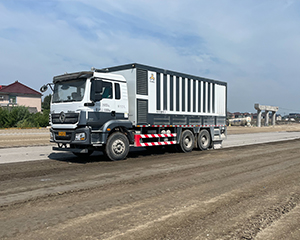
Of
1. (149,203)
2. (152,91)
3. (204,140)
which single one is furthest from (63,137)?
(204,140)

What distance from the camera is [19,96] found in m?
63.2

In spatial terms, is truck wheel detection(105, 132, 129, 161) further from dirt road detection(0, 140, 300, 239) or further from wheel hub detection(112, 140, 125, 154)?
dirt road detection(0, 140, 300, 239)

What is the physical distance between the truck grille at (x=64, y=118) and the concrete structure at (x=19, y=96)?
55.9 metres

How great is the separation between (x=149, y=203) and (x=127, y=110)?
6.41m

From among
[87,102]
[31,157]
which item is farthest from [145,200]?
[31,157]

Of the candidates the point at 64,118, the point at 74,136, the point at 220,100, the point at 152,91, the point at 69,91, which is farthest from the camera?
the point at 220,100

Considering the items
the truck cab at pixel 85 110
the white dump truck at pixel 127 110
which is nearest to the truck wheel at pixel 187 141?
the white dump truck at pixel 127 110

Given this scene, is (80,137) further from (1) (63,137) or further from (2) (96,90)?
(2) (96,90)

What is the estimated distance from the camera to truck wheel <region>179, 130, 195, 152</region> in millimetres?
13898

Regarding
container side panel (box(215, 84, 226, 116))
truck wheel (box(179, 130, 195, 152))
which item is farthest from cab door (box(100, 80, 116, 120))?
container side panel (box(215, 84, 226, 116))

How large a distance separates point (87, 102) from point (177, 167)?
12.4 feet

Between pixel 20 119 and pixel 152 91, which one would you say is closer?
pixel 152 91

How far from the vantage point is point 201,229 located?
4.12 meters

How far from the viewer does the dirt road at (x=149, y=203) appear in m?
4.04
